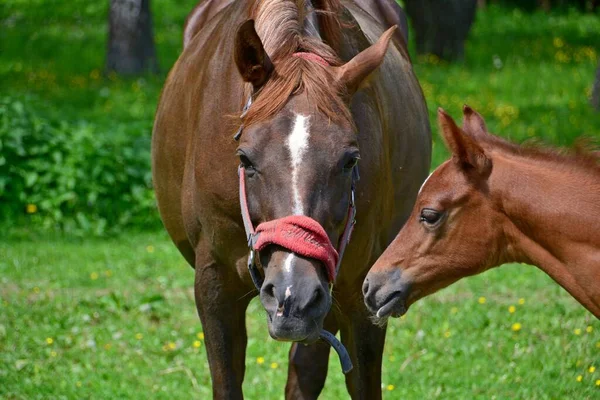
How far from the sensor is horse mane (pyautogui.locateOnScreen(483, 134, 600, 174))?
13.4 feet

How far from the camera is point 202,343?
682 cm

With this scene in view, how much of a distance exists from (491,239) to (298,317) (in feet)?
2.97

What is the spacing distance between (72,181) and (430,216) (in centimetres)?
628

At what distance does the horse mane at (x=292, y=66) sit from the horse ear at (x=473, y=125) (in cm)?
51

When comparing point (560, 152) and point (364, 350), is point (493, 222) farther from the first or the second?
point (364, 350)

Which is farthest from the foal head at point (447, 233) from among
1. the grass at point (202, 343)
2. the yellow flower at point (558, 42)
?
the yellow flower at point (558, 42)

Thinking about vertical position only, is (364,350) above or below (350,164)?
below

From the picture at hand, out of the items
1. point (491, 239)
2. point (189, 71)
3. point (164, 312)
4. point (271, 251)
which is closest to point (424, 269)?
point (491, 239)

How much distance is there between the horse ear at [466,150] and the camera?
13.2ft

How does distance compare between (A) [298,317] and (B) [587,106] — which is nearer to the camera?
(A) [298,317]

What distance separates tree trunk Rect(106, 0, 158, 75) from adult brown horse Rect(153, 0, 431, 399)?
31.0 ft

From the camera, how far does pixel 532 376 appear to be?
19.2 ft

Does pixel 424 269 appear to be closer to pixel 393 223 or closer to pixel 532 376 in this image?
pixel 393 223

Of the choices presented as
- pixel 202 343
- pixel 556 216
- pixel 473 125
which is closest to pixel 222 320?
pixel 473 125
